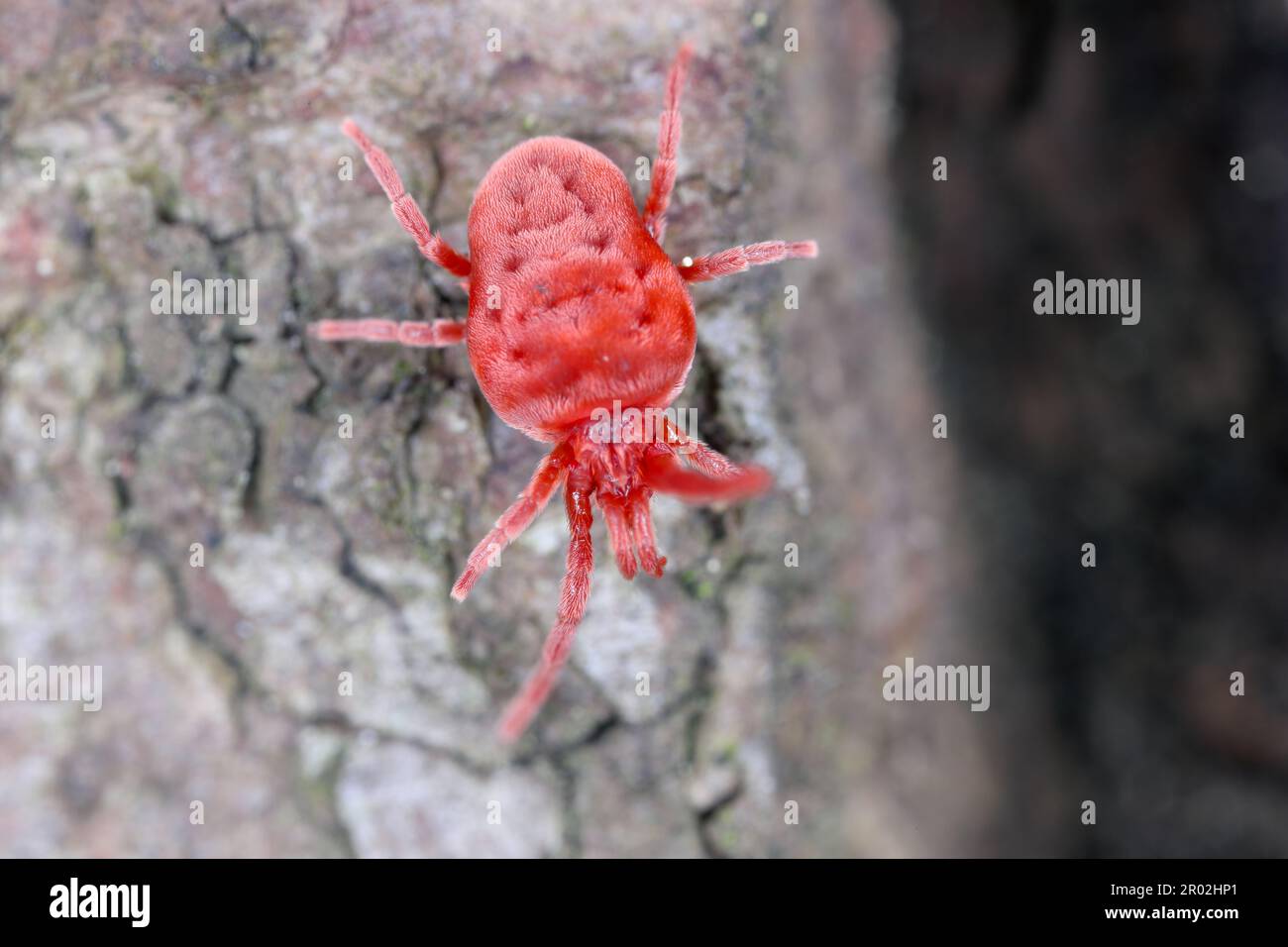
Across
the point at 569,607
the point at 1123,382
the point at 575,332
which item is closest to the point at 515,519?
the point at 569,607

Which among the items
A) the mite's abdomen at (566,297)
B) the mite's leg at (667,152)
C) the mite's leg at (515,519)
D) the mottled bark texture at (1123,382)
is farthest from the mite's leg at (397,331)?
the mottled bark texture at (1123,382)

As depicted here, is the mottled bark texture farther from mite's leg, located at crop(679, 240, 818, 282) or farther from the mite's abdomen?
the mite's abdomen

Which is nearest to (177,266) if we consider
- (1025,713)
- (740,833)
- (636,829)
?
(636,829)

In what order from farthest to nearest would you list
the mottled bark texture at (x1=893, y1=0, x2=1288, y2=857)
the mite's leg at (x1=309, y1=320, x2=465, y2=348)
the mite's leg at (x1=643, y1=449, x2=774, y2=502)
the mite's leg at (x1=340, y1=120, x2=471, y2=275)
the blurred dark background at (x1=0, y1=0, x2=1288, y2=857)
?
the mottled bark texture at (x1=893, y1=0, x2=1288, y2=857) < the blurred dark background at (x1=0, y1=0, x2=1288, y2=857) < the mite's leg at (x1=309, y1=320, x2=465, y2=348) < the mite's leg at (x1=340, y1=120, x2=471, y2=275) < the mite's leg at (x1=643, y1=449, x2=774, y2=502)

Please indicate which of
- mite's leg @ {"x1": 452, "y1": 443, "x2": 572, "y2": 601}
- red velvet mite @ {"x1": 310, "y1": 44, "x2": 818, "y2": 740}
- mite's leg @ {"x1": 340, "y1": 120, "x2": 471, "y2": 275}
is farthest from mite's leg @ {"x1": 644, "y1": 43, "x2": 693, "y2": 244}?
mite's leg @ {"x1": 452, "y1": 443, "x2": 572, "y2": 601}

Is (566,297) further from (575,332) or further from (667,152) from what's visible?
(667,152)

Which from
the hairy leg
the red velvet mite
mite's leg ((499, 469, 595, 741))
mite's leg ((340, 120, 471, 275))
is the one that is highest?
mite's leg ((340, 120, 471, 275))

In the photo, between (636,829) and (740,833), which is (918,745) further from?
(636,829)
